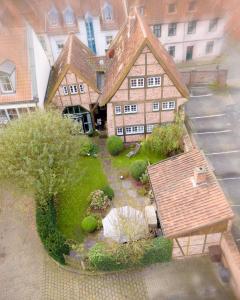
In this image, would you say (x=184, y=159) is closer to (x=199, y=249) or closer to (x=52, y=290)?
(x=199, y=249)

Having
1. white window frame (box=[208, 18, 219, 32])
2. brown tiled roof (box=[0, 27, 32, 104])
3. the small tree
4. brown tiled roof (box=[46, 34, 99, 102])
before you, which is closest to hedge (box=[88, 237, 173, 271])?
the small tree

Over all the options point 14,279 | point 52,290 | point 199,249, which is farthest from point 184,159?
point 14,279

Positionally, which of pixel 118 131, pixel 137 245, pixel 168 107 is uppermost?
pixel 168 107

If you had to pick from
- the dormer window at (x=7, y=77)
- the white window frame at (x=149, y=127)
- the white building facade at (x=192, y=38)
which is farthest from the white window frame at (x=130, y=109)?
the white building facade at (x=192, y=38)

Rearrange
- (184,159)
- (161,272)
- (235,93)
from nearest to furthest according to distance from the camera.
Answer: (161,272)
(184,159)
(235,93)

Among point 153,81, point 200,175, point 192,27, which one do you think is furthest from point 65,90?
point 192,27

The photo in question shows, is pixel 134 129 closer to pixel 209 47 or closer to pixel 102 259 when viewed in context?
pixel 102 259

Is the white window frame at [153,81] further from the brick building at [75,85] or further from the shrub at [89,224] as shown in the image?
the shrub at [89,224]
